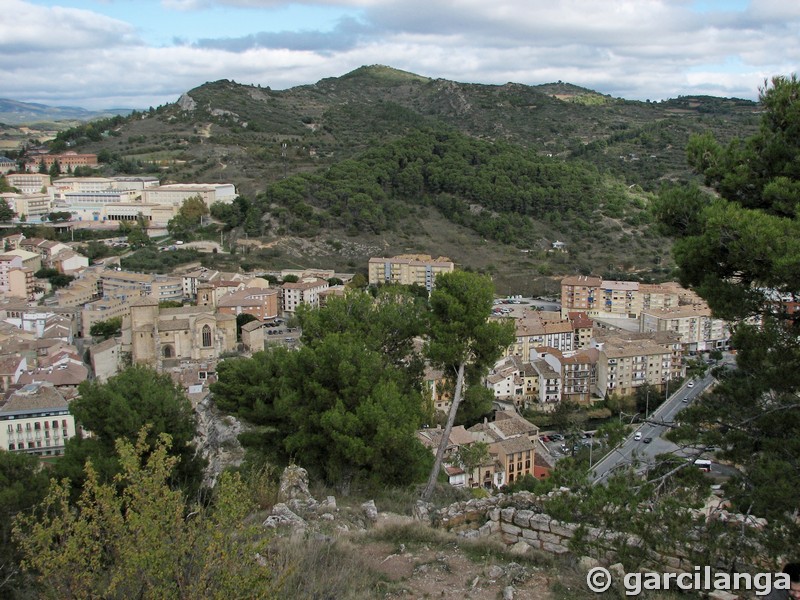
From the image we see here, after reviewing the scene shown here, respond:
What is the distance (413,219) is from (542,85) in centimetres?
5699

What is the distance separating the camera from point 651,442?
12031mm

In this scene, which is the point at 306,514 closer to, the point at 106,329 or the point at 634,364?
the point at 634,364

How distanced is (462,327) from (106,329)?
2225cm

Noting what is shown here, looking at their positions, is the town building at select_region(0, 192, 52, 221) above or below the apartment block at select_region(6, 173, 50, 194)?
below

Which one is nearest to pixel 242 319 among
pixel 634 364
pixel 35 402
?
pixel 35 402

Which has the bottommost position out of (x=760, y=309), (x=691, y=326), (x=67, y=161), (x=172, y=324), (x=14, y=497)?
(x=691, y=326)

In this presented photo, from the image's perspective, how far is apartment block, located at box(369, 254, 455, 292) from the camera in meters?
31.9

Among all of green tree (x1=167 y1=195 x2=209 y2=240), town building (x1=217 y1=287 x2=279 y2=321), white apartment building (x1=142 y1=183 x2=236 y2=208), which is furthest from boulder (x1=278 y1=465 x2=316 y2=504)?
white apartment building (x1=142 y1=183 x2=236 y2=208)

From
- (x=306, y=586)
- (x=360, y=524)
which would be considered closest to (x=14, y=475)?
(x=360, y=524)

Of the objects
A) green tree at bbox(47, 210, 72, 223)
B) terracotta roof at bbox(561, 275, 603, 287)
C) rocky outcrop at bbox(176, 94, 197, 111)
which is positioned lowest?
terracotta roof at bbox(561, 275, 603, 287)

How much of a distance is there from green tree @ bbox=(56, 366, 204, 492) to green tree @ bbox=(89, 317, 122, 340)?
1905 cm

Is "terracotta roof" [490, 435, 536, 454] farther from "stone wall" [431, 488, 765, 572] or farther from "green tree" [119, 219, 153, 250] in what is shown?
"green tree" [119, 219, 153, 250]

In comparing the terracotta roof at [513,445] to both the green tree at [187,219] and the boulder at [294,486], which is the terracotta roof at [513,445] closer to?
the boulder at [294,486]

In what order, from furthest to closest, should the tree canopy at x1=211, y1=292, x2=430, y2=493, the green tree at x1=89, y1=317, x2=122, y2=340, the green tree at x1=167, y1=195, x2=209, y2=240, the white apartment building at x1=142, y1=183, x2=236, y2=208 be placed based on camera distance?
the white apartment building at x1=142, y1=183, x2=236, y2=208 < the green tree at x1=167, y1=195, x2=209, y2=240 < the green tree at x1=89, y1=317, x2=122, y2=340 < the tree canopy at x1=211, y1=292, x2=430, y2=493
